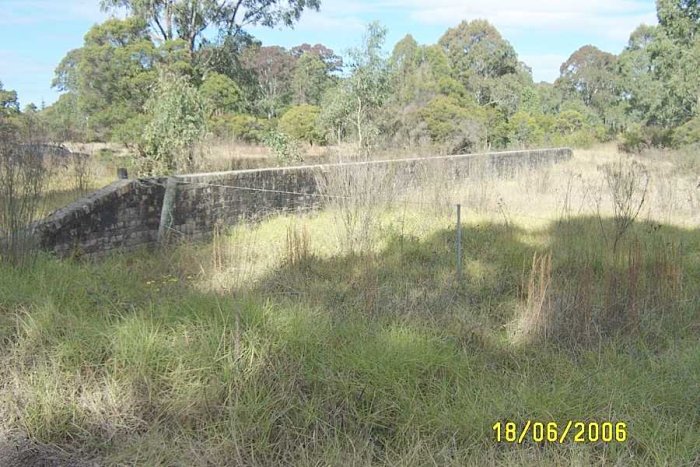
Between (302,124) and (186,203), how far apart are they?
15138 millimetres

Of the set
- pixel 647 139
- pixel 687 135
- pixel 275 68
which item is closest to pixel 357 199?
pixel 687 135

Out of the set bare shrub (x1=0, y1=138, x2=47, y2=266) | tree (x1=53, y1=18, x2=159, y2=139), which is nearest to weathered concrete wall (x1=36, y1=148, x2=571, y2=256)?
bare shrub (x1=0, y1=138, x2=47, y2=266)

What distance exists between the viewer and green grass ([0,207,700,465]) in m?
2.46

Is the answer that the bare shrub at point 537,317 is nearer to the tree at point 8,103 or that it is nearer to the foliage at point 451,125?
the tree at point 8,103

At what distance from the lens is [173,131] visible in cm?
967

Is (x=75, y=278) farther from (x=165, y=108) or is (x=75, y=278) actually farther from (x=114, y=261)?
(x=165, y=108)

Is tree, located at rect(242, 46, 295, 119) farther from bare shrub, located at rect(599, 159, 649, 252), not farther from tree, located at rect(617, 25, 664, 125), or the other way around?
bare shrub, located at rect(599, 159, 649, 252)

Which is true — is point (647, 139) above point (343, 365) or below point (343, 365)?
above

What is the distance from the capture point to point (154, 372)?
284cm

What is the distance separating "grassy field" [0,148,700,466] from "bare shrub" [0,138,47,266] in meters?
0.28

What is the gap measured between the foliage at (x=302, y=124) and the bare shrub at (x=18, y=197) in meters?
14.9

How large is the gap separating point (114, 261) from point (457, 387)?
4.15 meters

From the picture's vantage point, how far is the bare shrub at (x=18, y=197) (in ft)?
14.1
